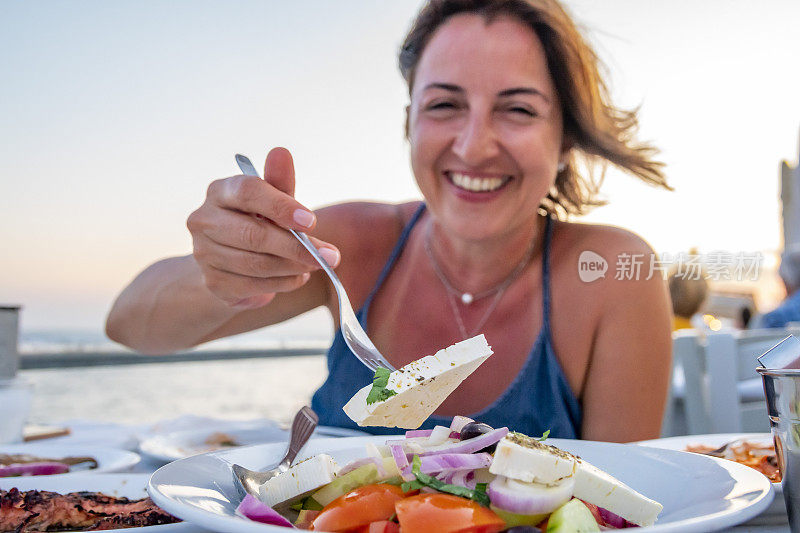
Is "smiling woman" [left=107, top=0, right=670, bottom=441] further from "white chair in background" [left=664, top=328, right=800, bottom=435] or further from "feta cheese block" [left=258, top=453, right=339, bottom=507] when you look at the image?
"white chair in background" [left=664, top=328, right=800, bottom=435]

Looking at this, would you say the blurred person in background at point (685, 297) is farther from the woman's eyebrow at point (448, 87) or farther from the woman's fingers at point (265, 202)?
the woman's fingers at point (265, 202)

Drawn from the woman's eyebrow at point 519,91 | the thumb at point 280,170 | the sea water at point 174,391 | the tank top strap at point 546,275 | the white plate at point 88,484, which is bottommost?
the sea water at point 174,391

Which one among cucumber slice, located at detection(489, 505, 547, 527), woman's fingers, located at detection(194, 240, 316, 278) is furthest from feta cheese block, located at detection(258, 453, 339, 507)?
woman's fingers, located at detection(194, 240, 316, 278)

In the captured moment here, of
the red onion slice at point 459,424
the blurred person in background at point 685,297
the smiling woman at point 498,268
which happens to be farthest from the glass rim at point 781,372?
the blurred person in background at point 685,297

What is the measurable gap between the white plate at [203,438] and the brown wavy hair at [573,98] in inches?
52.5

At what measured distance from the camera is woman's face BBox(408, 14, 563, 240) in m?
1.96

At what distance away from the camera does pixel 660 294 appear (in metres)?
2.11

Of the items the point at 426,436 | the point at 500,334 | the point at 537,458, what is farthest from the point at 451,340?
the point at 537,458

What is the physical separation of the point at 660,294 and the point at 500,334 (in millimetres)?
565

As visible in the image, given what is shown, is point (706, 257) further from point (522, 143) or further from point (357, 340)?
point (357, 340)

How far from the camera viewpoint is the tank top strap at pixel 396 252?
2162 mm

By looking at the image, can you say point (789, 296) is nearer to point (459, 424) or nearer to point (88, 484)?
point (459, 424)

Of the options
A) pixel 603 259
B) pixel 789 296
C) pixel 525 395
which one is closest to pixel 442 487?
pixel 525 395

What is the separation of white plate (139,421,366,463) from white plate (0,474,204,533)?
0.21 m
